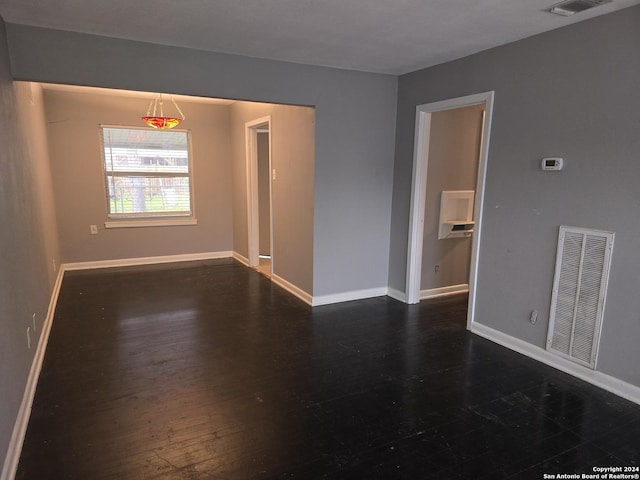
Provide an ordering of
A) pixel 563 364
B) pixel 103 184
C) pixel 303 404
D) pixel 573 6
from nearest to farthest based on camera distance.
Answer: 1. pixel 573 6
2. pixel 303 404
3. pixel 563 364
4. pixel 103 184

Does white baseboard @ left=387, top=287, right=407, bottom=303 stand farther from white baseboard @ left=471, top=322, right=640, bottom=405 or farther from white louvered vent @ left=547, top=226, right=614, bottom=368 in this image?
white louvered vent @ left=547, top=226, right=614, bottom=368

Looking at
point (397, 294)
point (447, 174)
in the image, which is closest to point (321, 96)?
point (447, 174)

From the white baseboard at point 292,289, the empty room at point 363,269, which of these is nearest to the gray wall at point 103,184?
the empty room at point 363,269

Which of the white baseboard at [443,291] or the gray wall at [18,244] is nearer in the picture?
the gray wall at [18,244]

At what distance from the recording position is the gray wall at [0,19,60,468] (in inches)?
79.5

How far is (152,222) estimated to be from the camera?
20.0 feet

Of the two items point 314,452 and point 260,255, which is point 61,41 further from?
point 260,255

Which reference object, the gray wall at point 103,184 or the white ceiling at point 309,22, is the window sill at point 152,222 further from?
the white ceiling at point 309,22

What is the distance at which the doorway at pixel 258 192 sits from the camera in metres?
5.61

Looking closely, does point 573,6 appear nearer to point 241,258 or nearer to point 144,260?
point 241,258

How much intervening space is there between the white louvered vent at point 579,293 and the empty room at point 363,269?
0.6 inches

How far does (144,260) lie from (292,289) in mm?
2750

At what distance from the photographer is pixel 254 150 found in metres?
5.65

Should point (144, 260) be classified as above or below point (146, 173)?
below
